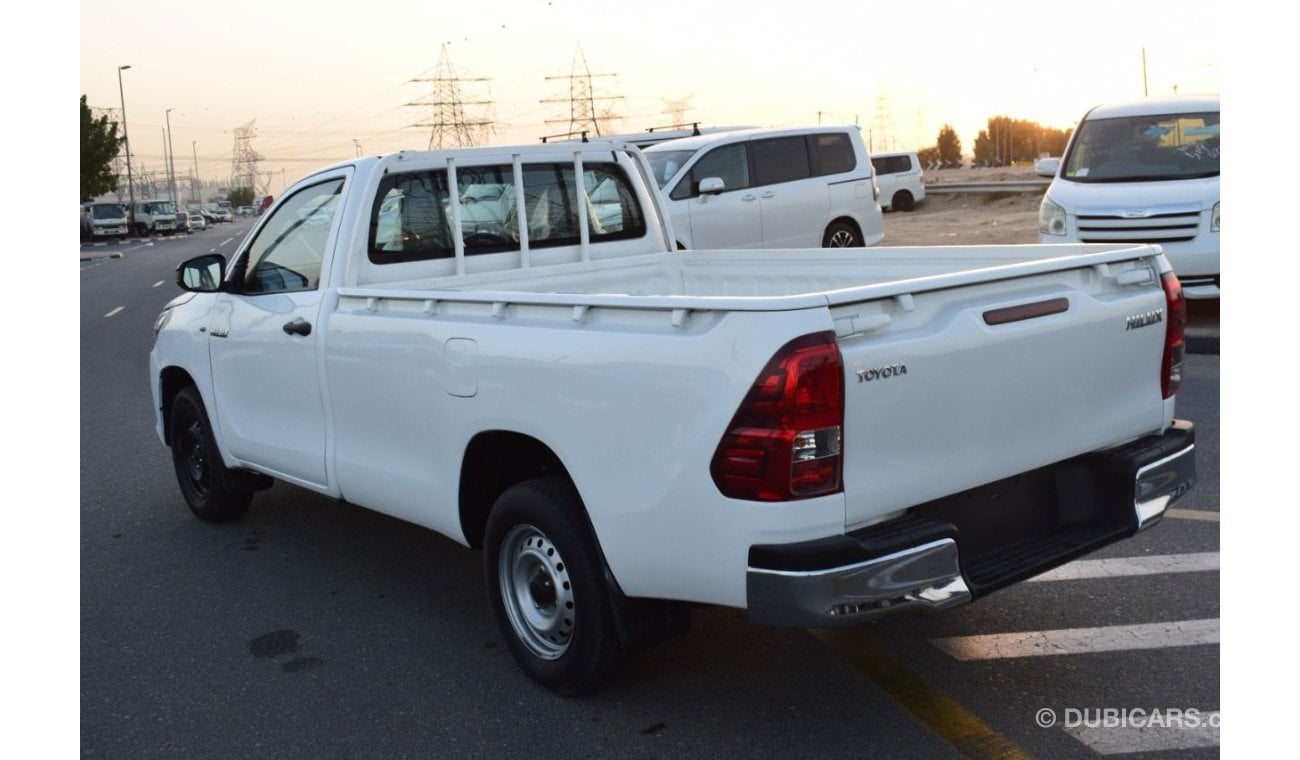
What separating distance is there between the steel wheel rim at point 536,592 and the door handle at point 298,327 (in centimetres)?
153

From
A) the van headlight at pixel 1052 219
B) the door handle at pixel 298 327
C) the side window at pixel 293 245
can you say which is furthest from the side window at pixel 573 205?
the van headlight at pixel 1052 219

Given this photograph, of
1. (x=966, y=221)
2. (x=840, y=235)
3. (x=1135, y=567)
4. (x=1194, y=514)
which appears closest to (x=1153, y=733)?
(x=1135, y=567)

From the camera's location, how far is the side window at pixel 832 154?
16844 mm

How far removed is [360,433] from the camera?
17.3 feet

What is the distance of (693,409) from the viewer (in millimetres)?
3639

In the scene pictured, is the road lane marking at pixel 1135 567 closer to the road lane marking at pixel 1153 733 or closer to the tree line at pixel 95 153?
the road lane marking at pixel 1153 733

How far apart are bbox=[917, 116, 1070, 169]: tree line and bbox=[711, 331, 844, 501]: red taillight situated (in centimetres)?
12399

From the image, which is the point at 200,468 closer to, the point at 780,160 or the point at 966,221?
the point at 780,160

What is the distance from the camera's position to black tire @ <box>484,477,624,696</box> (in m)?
4.17

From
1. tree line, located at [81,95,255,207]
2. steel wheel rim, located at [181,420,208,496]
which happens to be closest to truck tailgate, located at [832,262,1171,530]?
steel wheel rim, located at [181,420,208,496]

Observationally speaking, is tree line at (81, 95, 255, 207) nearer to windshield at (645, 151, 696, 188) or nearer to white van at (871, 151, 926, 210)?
white van at (871, 151, 926, 210)

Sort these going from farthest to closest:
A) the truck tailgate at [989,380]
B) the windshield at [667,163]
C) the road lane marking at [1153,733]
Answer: the windshield at [667,163], the road lane marking at [1153,733], the truck tailgate at [989,380]

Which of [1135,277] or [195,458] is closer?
[1135,277]

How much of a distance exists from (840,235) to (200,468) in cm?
1144
